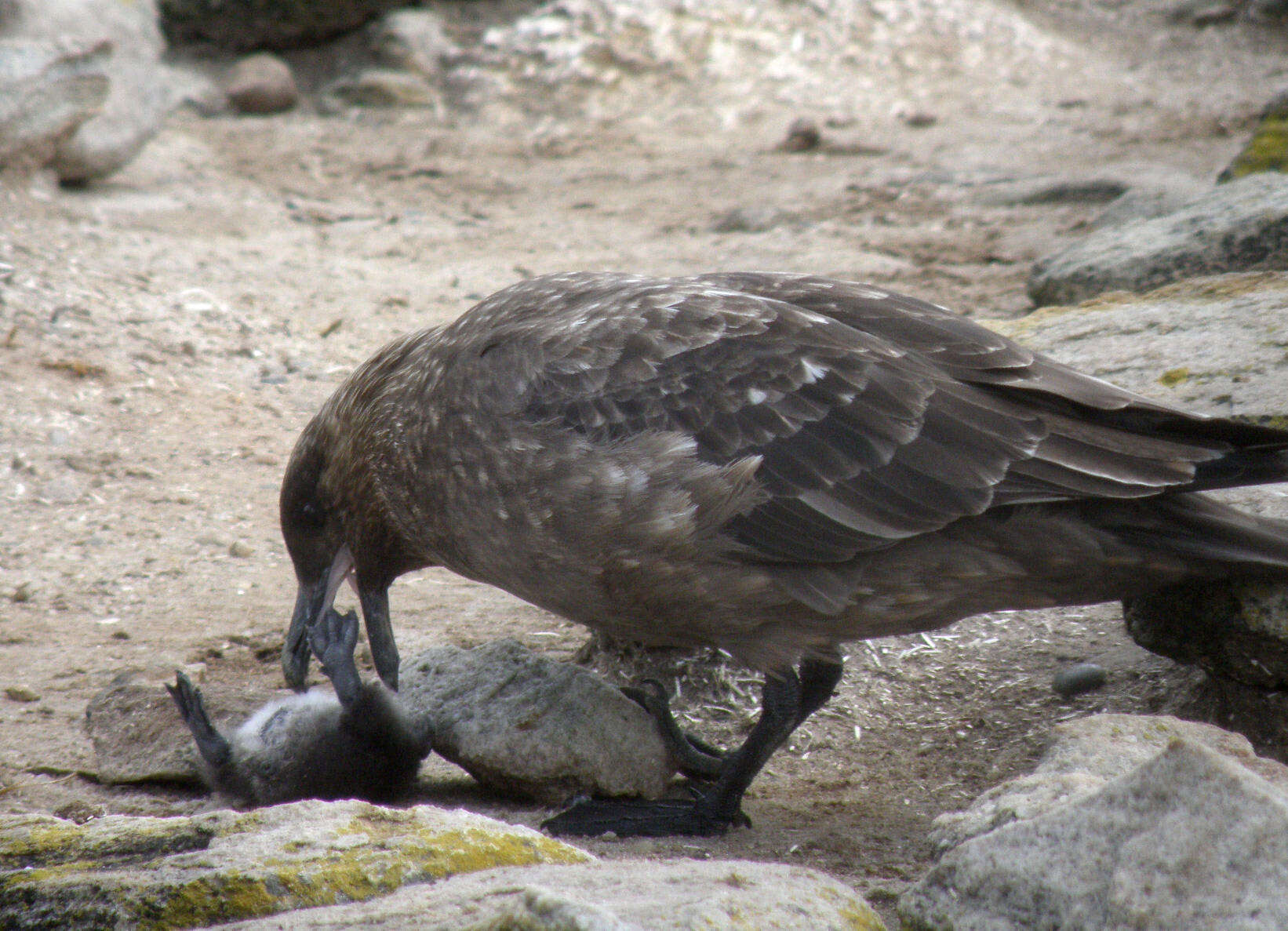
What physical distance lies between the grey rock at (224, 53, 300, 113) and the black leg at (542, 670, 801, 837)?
944cm

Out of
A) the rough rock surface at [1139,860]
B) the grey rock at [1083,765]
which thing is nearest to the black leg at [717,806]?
the grey rock at [1083,765]

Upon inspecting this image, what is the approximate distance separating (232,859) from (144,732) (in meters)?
1.52

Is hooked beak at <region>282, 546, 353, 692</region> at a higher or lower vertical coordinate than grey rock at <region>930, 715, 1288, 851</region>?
lower

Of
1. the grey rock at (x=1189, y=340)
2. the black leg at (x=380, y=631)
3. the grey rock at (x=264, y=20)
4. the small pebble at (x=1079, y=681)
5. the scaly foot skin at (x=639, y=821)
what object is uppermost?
the grey rock at (x=264, y=20)

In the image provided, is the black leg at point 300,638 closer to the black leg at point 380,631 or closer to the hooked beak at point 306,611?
the hooked beak at point 306,611

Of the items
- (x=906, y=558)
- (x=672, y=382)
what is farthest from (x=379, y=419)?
(x=906, y=558)

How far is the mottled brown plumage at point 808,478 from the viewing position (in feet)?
10.3

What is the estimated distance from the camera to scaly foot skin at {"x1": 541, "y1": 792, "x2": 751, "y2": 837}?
3350mm

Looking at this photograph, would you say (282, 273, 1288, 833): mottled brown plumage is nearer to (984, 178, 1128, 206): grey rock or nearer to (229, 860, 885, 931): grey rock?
(229, 860, 885, 931): grey rock

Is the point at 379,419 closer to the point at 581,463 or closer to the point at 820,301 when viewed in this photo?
the point at 581,463

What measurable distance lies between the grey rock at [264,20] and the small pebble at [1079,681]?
10344 mm

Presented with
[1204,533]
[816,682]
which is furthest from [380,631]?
[1204,533]

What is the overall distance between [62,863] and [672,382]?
5.81ft

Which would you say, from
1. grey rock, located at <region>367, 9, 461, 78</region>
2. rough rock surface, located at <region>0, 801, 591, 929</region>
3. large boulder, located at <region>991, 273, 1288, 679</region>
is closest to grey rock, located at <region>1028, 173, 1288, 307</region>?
large boulder, located at <region>991, 273, 1288, 679</region>
